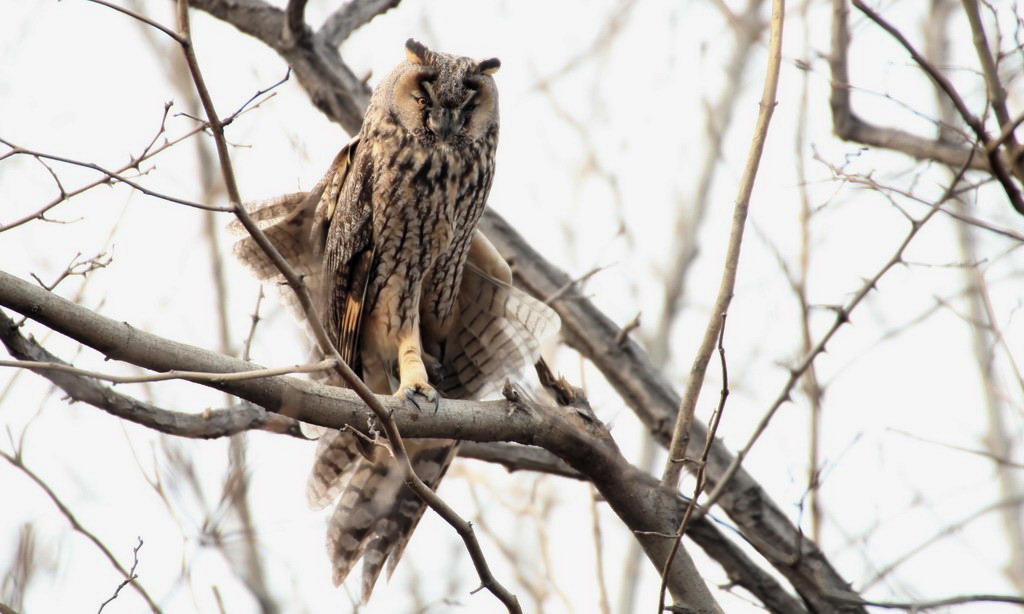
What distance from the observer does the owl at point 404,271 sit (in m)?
3.49

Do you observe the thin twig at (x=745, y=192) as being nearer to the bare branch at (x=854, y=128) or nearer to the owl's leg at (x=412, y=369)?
the owl's leg at (x=412, y=369)

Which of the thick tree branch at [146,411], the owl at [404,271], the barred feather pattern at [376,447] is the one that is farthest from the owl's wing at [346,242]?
the thick tree branch at [146,411]

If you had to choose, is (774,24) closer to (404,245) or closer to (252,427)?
(404,245)

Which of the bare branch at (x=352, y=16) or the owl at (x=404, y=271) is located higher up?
the bare branch at (x=352, y=16)

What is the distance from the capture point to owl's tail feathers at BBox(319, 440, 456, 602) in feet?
12.3

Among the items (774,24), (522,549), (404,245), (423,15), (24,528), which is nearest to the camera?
(774,24)

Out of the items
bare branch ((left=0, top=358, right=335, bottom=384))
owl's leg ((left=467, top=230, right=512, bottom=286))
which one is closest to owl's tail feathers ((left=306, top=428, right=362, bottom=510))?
owl's leg ((left=467, top=230, right=512, bottom=286))

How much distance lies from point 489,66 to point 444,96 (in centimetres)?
27

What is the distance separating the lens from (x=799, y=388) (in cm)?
477

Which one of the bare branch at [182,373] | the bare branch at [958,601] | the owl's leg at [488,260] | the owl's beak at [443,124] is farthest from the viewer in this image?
the owl's leg at [488,260]

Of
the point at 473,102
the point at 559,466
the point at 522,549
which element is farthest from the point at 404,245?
the point at 522,549

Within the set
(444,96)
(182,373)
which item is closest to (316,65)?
(444,96)

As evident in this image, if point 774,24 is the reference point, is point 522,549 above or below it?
above

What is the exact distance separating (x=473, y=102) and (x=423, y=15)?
212 inches
